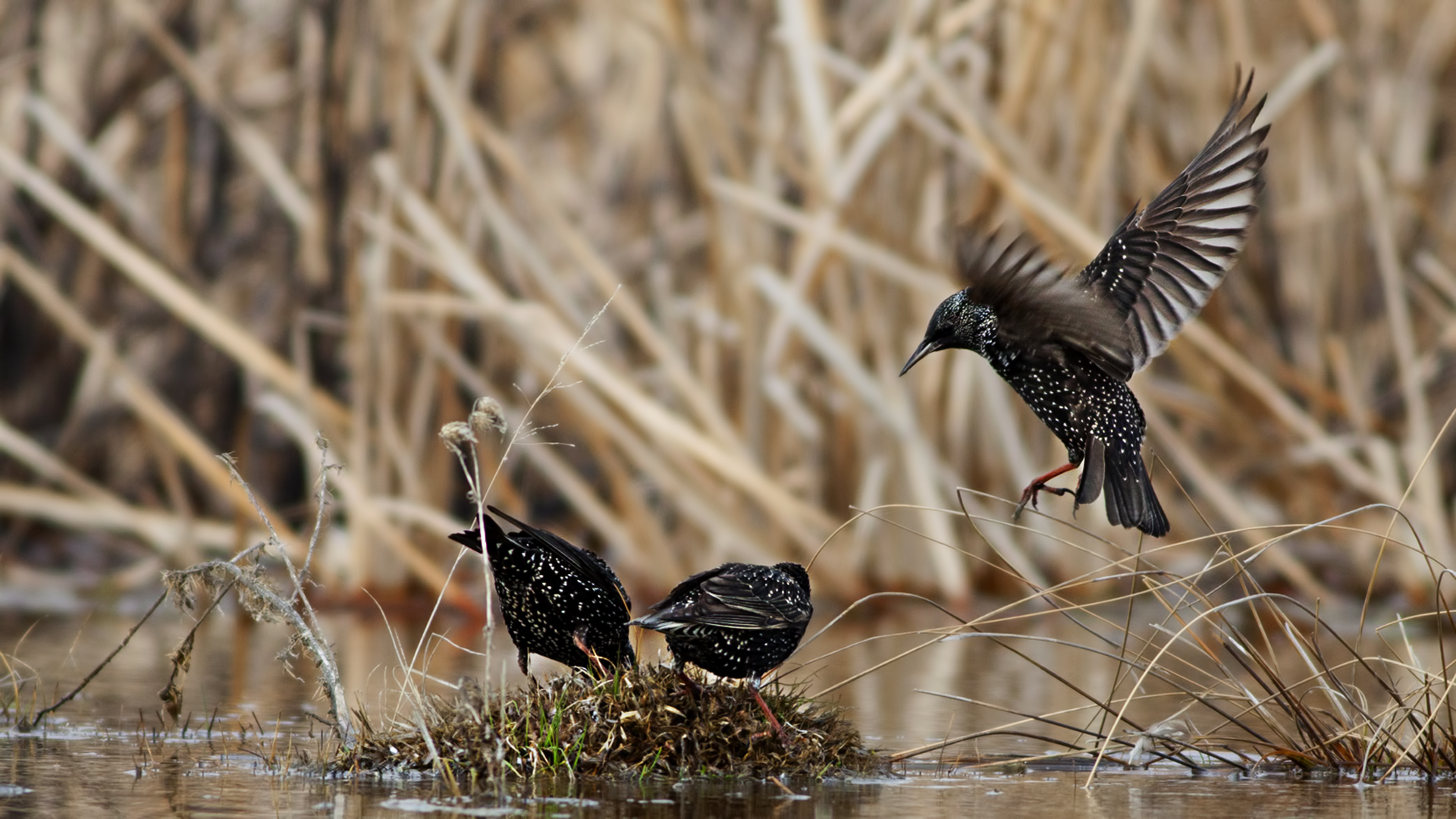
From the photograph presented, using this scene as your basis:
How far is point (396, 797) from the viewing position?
461cm

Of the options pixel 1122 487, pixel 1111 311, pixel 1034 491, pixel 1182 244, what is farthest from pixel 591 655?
pixel 1182 244

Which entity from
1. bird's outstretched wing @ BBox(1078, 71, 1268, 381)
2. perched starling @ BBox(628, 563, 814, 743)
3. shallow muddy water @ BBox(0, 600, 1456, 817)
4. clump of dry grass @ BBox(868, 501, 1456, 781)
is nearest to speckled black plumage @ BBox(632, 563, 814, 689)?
perched starling @ BBox(628, 563, 814, 743)

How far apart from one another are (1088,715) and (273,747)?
128 inches

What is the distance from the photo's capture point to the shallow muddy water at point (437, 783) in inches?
178

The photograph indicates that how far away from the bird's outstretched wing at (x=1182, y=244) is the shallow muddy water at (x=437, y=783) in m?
1.45

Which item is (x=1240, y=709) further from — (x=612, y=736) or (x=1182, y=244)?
(x=612, y=736)

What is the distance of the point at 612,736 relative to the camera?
497 cm

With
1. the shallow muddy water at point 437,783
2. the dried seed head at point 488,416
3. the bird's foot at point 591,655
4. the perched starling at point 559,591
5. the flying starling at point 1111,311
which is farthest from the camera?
the perched starling at point 559,591

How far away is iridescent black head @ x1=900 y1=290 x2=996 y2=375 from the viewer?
5.26 m

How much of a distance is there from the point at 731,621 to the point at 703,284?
21.4 feet

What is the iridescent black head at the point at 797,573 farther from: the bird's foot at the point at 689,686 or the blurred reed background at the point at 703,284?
the blurred reed background at the point at 703,284

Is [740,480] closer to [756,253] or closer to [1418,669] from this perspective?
[756,253]

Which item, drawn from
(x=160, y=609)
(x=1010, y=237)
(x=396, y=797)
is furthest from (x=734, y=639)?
(x=160, y=609)

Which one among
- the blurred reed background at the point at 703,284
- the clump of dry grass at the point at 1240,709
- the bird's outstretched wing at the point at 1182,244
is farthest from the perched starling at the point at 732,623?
the blurred reed background at the point at 703,284
